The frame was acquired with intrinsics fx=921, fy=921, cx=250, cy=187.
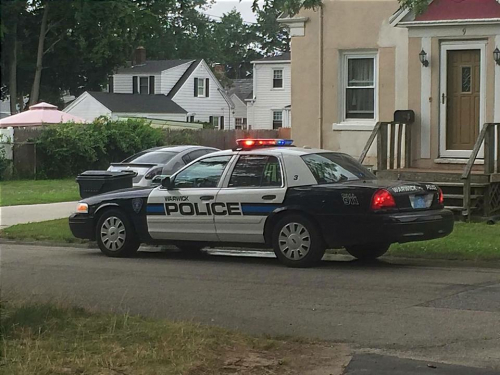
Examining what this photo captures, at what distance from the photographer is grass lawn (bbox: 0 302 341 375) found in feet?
20.8

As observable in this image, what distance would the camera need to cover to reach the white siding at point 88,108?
165 feet

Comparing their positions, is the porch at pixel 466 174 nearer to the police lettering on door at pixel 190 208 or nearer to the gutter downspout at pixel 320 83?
the gutter downspout at pixel 320 83

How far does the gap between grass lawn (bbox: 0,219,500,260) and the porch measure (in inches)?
31.4

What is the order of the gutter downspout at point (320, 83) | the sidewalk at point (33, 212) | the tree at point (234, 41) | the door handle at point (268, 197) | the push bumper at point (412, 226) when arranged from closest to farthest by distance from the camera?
the push bumper at point (412, 226) → the door handle at point (268, 197) → the sidewalk at point (33, 212) → the gutter downspout at point (320, 83) → the tree at point (234, 41)

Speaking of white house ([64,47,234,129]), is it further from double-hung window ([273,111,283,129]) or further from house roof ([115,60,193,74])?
double-hung window ([273,111,283,129])

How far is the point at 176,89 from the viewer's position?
58.6 m

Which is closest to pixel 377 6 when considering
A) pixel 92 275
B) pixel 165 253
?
pixel 165 253

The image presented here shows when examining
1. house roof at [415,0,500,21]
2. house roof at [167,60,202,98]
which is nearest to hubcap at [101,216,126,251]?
house roof at [415,0,500,21]

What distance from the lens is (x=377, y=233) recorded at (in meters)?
11.3

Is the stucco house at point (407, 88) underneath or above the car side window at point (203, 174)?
above

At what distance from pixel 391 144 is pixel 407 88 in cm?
136

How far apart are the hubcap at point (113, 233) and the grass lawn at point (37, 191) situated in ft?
30.1

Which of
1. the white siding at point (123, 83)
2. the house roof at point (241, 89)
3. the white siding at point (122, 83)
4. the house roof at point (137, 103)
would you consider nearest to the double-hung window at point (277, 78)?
the house roof at point (137, 103)

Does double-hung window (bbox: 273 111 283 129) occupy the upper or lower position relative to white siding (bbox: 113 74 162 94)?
lower
